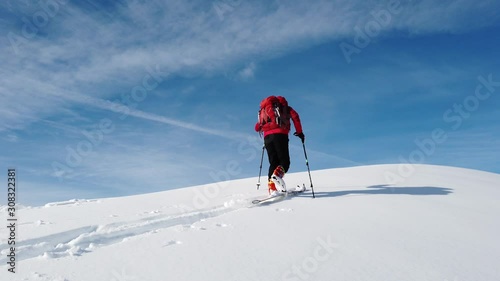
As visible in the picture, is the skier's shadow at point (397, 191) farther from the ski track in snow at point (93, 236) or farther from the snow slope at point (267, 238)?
the ski track in snow at point (93, 236)

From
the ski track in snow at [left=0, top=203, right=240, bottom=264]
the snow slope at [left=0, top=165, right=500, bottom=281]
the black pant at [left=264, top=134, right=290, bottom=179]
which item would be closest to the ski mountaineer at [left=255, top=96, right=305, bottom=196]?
the black pant at [left=264, top=134, right=290, bottom=179]

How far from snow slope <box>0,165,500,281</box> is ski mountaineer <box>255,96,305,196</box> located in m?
0.83

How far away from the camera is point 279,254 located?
13.9 feet

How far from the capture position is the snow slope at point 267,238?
3779 millimetres

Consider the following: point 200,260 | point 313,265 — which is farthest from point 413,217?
point 200,260

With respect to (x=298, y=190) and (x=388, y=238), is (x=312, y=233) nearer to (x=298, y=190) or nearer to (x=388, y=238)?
(x=388, y=238)

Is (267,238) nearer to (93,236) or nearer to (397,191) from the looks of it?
(93,236)

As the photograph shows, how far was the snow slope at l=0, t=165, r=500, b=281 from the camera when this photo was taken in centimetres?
378

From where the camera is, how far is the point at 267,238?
15.6 ft

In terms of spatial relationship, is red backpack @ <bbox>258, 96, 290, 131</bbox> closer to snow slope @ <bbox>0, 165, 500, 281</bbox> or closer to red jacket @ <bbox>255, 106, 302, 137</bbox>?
red jacket @ <bbox>255, 106, 302, 137</bbox>

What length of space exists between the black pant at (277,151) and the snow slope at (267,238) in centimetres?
81

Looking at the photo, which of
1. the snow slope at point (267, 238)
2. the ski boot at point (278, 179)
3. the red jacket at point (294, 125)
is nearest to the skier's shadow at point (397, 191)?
the snow slope at point (267, 238)

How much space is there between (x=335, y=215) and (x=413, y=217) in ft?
4.23

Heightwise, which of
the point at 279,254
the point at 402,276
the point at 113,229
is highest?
the point at 113,229
